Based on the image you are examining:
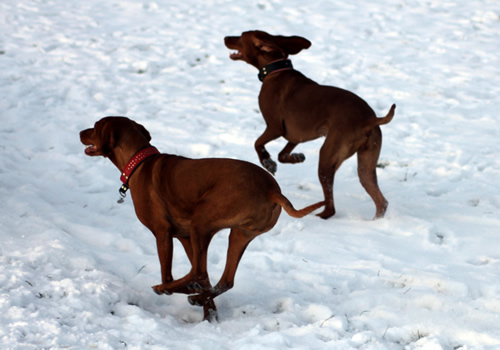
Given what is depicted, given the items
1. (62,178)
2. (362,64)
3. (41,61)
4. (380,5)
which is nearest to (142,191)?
(62,178)

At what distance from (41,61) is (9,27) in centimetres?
146

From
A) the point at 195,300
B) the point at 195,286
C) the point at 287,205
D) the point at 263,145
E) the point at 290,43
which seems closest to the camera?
the point at 287,205

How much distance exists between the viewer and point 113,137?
12.0 feet

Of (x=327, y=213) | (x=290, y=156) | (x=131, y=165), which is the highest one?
(x=131, y=165)

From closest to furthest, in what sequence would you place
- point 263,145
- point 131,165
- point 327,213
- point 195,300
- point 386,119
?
point 195,300 → point 131,165 → point 386,119 → point 327,213 → point 263,145

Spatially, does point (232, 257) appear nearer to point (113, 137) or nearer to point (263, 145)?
point (113, 137)

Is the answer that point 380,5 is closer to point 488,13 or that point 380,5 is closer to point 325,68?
point 488,13

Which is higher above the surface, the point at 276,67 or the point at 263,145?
the point at 276,67

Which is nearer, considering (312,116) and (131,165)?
(131,165)

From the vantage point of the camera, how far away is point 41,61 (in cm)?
813

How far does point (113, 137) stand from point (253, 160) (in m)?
2.68

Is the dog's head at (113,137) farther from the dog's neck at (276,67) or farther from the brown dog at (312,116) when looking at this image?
the dog's neck at (276,67)

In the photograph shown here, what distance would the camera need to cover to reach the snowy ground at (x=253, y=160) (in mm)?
3232

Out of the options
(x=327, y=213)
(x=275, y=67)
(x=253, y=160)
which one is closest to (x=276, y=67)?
(x=275, y=67)
